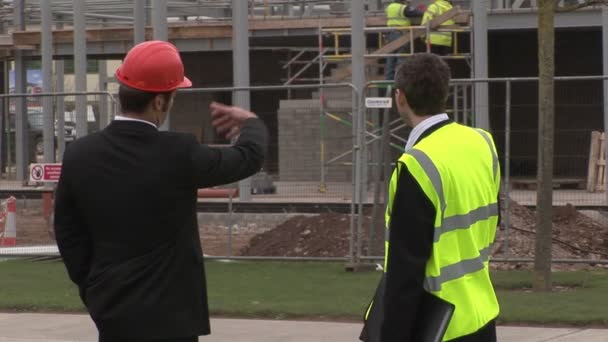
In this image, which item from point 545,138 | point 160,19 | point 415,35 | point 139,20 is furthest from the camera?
point 139,20

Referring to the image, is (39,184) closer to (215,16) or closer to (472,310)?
(472,310)

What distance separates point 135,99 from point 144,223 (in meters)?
0.44

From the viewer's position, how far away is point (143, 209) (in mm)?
4133

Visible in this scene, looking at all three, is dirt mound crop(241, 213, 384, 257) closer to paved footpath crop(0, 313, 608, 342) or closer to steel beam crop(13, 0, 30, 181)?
steel beam crop(13, 0, 30, 181)

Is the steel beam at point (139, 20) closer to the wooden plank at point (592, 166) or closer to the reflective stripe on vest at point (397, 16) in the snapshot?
the reflective stripe on vest at point (397, 16)

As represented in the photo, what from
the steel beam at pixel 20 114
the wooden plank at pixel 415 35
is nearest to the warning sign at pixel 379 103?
the steel beam at pixel 20 114

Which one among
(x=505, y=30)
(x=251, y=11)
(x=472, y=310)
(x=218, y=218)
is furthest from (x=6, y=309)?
(x=251, y=11)

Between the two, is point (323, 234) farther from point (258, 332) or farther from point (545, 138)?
point (258, 332)

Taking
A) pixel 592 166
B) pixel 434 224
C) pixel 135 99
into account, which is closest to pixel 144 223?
pixel 135 99

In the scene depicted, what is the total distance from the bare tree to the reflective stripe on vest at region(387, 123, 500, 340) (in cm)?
663

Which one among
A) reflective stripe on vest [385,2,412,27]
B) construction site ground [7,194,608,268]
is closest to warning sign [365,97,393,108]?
construction site ground [7,194,608,268]

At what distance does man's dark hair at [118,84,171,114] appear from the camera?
421cm

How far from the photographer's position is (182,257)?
13.6ft

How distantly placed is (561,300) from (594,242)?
3.78m
